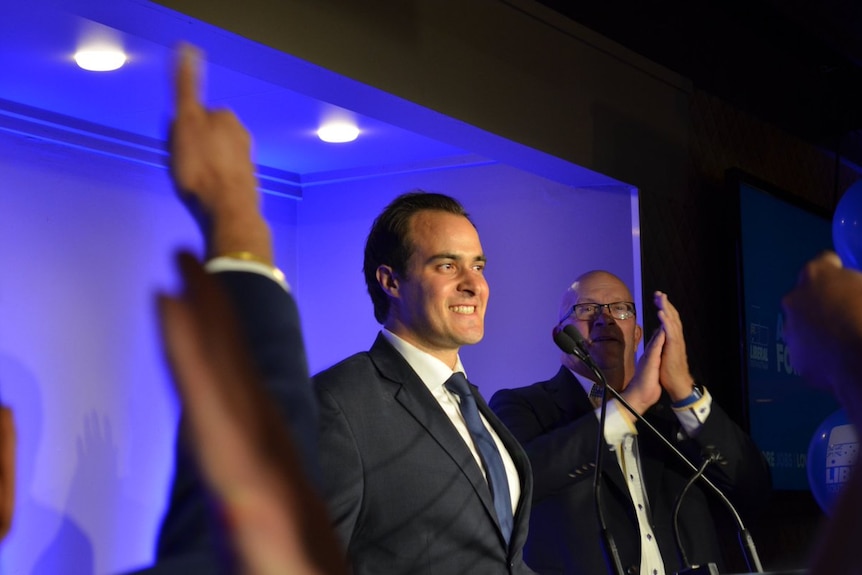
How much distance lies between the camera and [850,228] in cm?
300

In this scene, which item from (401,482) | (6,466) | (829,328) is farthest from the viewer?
(401,482)

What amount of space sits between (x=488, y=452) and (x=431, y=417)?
0.14 metres

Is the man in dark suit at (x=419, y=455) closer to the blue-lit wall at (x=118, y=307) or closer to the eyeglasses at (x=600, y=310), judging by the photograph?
the eyeglasses at (x=600, y=310)

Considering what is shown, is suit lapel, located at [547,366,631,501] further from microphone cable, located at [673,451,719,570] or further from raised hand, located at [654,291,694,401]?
microphone cable, located at [673,451,719,570]

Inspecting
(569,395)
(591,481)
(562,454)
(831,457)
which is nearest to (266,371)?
(562,454)

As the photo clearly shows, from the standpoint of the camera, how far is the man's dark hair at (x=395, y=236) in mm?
2496

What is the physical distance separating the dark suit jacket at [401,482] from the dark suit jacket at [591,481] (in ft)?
2.03

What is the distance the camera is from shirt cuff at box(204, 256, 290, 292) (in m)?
0.39

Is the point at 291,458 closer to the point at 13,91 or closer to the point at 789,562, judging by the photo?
the point at 13,91

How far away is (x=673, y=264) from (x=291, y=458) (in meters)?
3.94

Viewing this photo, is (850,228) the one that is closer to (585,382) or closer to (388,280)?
(585,382)

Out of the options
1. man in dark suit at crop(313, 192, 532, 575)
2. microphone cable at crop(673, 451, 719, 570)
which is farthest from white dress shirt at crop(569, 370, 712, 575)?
man in dark suit at crop(313, 192, 532, 575)

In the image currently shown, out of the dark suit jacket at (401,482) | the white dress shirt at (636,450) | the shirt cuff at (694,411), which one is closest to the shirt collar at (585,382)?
the white dress shirt at (636,450)

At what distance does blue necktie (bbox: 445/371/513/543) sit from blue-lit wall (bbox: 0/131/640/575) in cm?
168
